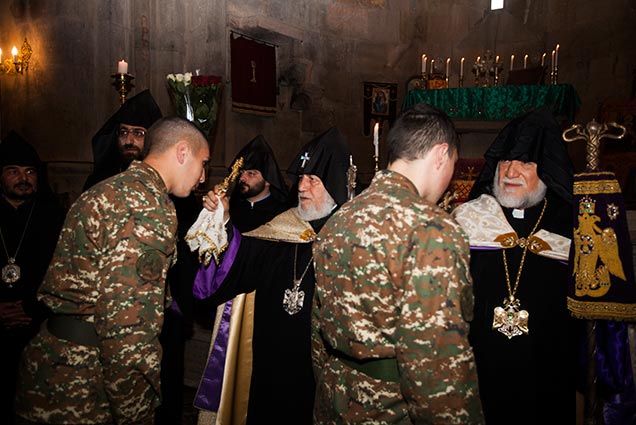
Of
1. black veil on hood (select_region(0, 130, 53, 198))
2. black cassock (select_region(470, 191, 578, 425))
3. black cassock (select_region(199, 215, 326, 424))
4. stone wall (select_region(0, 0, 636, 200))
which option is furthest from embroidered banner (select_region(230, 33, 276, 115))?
black cassock (select_region(470, 191, 578, 425))

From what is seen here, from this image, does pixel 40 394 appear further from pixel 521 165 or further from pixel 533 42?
pixel 533 42

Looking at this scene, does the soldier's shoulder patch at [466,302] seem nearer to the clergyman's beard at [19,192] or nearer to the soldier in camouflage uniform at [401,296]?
the soldier in camouflage uniform at [401,296]

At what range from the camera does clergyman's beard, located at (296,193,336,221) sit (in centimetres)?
398

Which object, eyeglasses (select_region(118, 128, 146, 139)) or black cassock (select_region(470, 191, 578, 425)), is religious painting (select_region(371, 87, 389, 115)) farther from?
black cassock (select_region(470, 191, 578, 425))

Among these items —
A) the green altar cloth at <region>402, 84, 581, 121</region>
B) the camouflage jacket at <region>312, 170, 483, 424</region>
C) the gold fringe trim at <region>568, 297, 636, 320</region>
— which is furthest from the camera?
the green altar cloth at <region>402, 84, 581, 121</region>

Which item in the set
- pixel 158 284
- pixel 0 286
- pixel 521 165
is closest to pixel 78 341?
pixel 158 284

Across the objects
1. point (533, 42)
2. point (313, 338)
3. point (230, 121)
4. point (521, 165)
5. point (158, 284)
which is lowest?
point (313, 338)

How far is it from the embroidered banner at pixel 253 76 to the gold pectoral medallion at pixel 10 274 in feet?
16.0

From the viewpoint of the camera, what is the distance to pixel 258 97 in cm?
909

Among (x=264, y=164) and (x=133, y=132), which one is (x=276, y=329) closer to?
(x=133, y=132)

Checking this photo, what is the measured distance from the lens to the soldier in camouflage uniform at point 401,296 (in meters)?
1.77

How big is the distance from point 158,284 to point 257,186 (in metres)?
3.98

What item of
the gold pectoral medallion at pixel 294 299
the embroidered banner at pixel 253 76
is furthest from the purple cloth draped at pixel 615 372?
the embroidered banner at pixel 253 76

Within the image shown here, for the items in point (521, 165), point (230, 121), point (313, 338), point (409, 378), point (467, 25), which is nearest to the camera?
point (409, 378)
